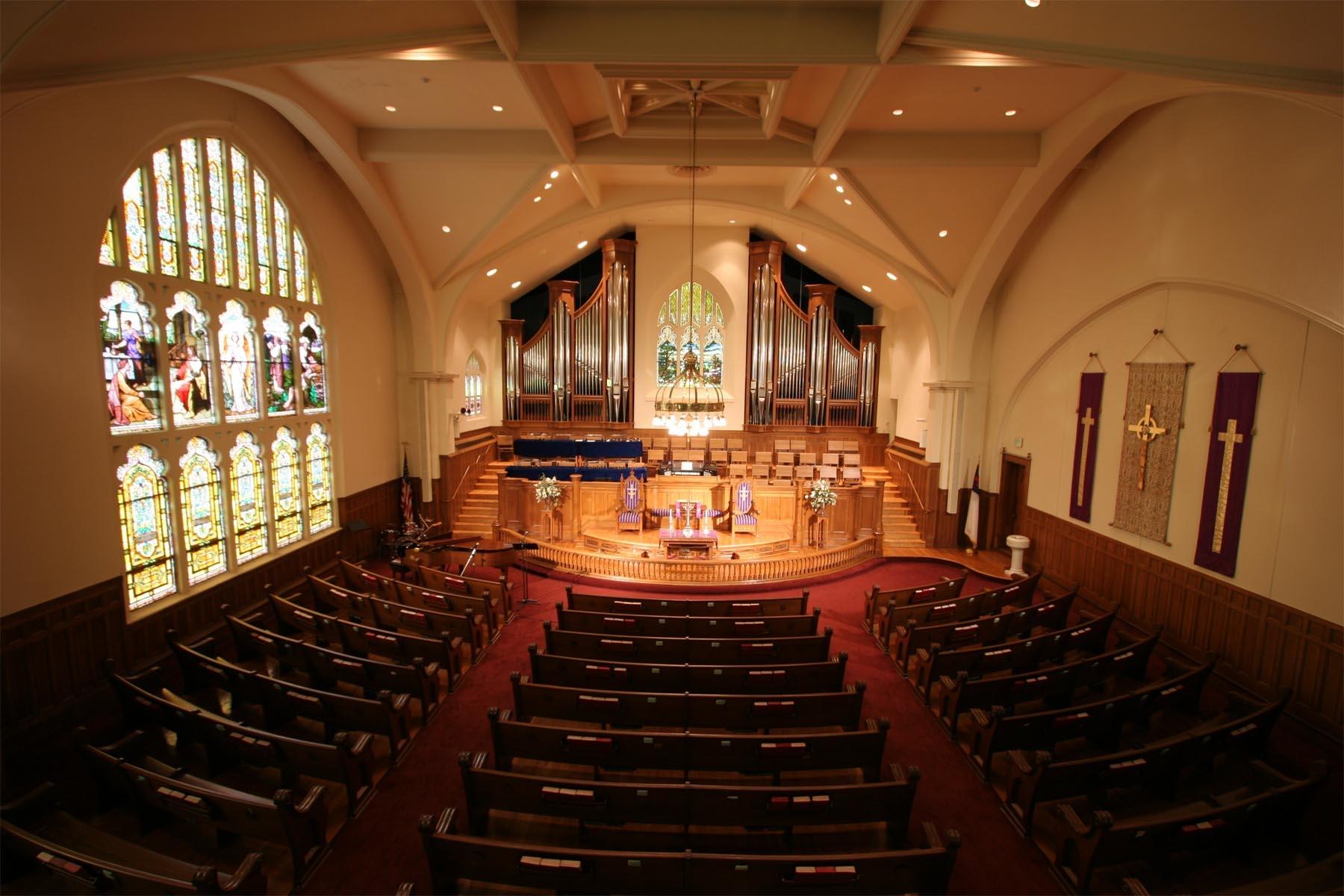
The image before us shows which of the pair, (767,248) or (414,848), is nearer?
(414,848)

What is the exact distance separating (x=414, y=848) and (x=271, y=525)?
6.03m

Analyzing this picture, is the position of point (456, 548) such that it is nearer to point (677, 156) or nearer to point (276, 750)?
point (276, 750)

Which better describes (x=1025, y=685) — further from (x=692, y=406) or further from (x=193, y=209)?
(x=193, y=209)

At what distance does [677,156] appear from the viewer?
8.98 m

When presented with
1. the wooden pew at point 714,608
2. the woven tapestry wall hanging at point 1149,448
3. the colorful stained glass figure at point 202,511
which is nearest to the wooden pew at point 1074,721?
the wooden pew at point 714,608

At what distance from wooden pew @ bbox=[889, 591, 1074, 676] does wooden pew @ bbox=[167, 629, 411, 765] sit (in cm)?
516

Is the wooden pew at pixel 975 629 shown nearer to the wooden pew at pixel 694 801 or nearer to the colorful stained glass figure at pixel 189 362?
the wooden pew at pixel 694 801

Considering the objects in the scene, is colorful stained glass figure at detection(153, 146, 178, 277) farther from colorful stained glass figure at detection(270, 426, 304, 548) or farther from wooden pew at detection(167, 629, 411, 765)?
wooden pew at detection(167, 629, 411, 765)

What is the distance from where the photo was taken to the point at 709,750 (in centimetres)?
429

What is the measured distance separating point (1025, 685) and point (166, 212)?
10.3 meters

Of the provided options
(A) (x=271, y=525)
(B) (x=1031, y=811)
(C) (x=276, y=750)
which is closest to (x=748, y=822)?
(B) (x=1031, y=811)

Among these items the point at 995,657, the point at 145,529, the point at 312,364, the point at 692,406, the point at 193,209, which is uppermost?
the point at 193,209

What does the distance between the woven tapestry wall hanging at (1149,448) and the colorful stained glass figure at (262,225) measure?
12.1 m

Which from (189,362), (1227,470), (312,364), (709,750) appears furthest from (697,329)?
(709,750)
